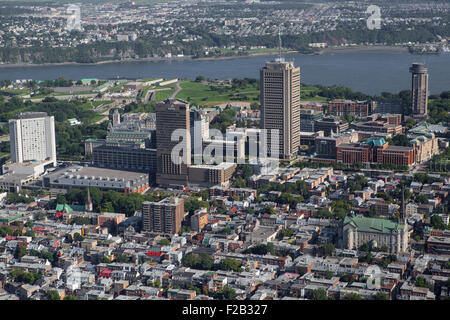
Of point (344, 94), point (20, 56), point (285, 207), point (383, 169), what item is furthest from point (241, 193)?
point (20, 56)

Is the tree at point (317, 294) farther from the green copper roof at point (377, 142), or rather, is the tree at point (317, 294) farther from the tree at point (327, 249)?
the green copper roof at point (377, 142)

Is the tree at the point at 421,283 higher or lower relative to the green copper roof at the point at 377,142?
lower

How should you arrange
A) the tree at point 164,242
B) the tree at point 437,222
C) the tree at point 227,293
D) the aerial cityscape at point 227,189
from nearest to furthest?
1. the tree at point 227,293
2. the aerial cityscape at point 227,189
3. the tree at point 164,242
4. the tree at point 437,222

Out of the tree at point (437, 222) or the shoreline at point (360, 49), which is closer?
the tree at point (437, 222)

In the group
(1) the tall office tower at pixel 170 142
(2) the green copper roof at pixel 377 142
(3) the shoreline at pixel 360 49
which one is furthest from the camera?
(3) the shoreline at pixel 360 49

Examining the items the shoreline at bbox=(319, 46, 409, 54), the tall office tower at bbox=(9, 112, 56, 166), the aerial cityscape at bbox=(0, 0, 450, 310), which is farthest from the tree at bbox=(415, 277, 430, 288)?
the shoreline at bbox=(319, 46, 409, 54)

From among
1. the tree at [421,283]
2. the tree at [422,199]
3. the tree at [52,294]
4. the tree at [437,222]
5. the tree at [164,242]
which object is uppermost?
the tree at [422,199]

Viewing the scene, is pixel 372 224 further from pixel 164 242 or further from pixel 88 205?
pixel 88 205

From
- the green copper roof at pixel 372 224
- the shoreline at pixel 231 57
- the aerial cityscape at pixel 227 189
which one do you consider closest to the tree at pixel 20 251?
the aerial cityscape at pixel 227 189

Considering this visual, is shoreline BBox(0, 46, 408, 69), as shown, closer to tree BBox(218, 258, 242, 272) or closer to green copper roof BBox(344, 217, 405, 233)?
green copper roof BBox(344, 217, 405, 233)
